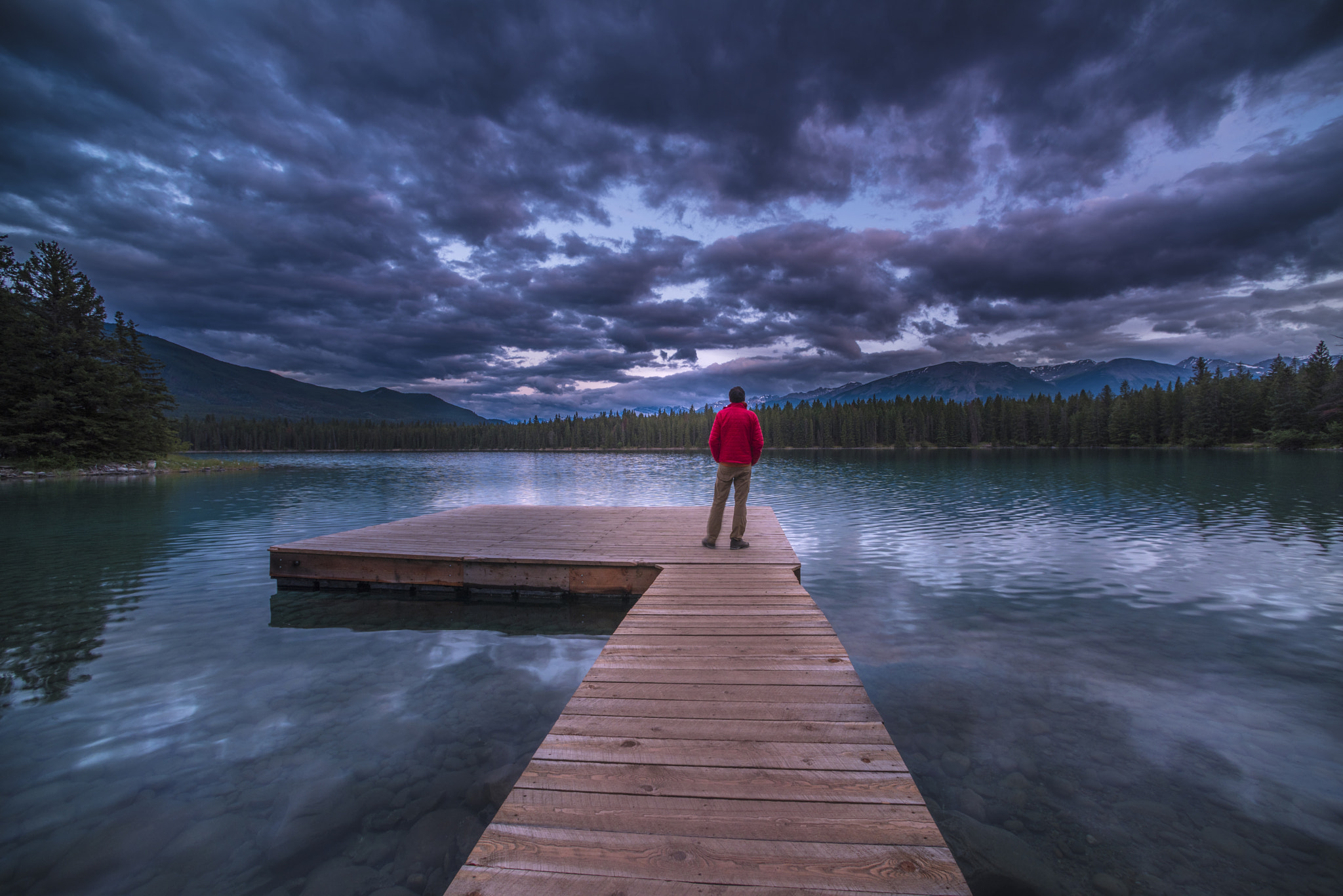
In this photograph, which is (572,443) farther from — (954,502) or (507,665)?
(507,665)

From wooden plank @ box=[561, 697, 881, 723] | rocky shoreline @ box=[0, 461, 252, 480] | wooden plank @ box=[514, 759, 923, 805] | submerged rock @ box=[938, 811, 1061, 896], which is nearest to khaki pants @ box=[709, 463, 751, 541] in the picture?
wooden plank @ box=[561, 697, 881, 723]

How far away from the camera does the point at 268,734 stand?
6355 mm

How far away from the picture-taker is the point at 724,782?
333 centimetres

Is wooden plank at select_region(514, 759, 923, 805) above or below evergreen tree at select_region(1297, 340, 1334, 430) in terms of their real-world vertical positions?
below

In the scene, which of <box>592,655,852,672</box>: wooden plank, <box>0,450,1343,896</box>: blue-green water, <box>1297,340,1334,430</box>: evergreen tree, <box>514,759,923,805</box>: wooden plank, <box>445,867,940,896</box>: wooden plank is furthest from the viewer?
<box>1297,340,1334,430</box>: evergreen tree

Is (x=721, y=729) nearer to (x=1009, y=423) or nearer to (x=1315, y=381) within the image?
(x=1315, y=381)

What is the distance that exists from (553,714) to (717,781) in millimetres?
4103

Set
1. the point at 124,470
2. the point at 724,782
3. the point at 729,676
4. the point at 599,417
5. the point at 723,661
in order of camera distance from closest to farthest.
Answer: the point at 724,782
the point at 729,676
the point at 723,661
the point at 124,470
the point at 599,417

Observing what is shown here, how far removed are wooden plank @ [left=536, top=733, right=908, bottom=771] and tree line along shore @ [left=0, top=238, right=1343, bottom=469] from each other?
61084 millimetres

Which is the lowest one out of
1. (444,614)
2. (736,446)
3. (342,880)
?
(444,614)

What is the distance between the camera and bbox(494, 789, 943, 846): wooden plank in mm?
2844

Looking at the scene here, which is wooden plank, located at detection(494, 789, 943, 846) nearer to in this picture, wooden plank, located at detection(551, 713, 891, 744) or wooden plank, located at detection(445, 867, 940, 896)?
wooden plank, located at detection(445, 867, 940, 896)

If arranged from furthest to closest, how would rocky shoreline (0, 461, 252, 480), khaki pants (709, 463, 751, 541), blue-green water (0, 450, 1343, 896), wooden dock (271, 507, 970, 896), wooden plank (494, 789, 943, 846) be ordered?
rocky shoreline (0, 461, 252, 480), khaki pants (709, 463, 751, 541), blue-green water (0, 450, 1343, 896), wooden plank (494, 789, 943, 846), wooden dock (271, 507, 970, 896)

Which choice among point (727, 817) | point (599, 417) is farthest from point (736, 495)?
point (599, 417)
